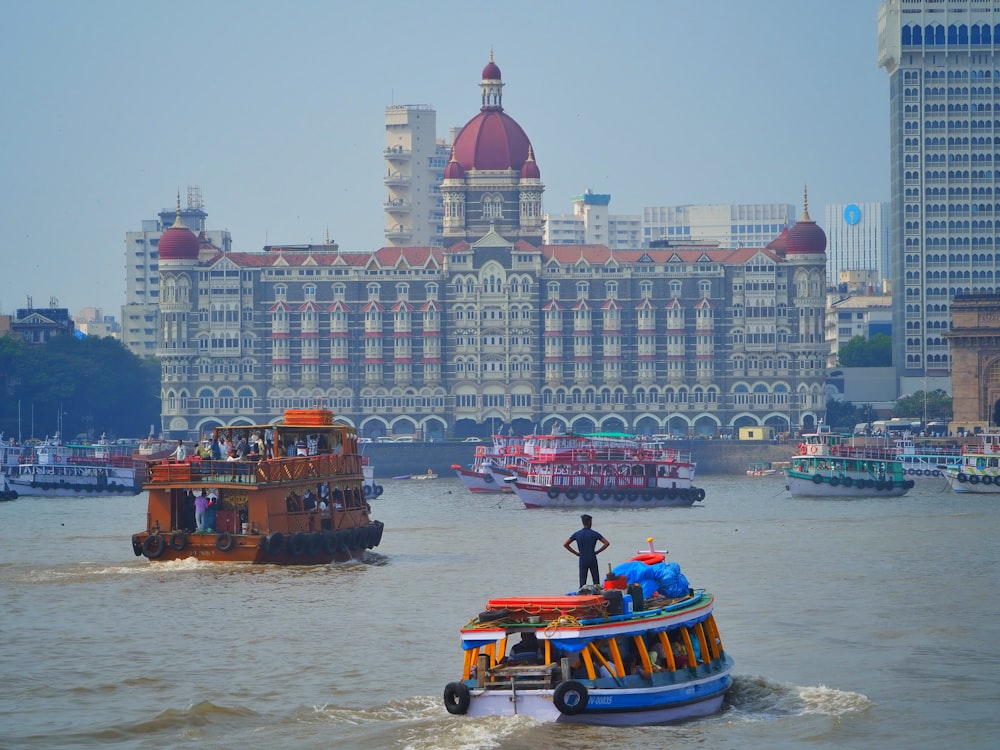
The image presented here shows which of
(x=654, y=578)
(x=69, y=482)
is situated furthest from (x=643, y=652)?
(x=69, y=482)

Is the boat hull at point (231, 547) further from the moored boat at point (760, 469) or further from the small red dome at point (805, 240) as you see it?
the small red dome at point (805, 240)

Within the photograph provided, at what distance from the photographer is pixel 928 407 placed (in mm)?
170625

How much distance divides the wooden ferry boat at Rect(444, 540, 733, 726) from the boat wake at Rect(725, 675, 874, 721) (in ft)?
3.25

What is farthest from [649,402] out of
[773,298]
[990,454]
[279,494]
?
[279,494]

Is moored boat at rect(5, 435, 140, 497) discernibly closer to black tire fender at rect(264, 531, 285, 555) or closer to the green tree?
black tire fender at rect(264, 531, 285, 555)

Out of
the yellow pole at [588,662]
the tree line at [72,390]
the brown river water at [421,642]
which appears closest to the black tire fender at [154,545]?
the brown river water at [421,642]

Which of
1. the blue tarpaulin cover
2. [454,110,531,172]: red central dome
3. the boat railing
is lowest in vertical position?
the blue tarpaulin cover

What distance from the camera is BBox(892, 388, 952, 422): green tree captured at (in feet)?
555

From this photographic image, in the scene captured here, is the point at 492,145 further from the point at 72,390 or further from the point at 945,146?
the point at 72,390

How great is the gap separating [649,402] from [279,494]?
117 meters

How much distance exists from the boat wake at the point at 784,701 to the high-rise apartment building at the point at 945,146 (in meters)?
154

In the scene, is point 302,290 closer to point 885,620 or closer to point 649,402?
point 649,402

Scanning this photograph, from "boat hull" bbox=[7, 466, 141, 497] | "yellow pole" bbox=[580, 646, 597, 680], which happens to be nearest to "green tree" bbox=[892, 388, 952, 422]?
"boat hull" bbox=[7, 466, 141, 497]

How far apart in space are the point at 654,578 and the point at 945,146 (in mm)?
157263
